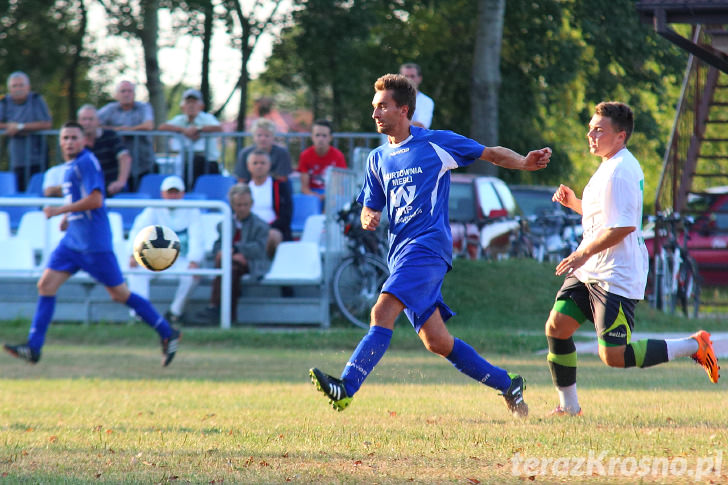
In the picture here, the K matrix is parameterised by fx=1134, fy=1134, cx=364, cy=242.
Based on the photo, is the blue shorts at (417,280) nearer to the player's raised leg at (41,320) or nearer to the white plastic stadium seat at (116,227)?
the player's raised leg at (41,320)

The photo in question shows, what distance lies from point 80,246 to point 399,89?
499cm

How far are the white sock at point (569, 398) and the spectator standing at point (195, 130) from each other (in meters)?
9.89

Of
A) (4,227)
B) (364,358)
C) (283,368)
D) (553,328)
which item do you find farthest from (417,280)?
(4,227)

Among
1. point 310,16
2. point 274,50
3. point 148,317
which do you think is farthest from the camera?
point 274,50

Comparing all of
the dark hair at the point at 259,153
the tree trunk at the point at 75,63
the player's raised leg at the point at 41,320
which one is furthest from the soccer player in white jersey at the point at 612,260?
the tree trunk at the point at 75,63

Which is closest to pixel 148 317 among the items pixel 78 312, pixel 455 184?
pixel 78 312

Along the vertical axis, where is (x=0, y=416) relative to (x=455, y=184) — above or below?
below

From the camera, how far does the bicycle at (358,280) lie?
45.7 ft

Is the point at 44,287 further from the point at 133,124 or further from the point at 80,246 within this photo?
the point at 133,124

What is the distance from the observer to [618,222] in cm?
633

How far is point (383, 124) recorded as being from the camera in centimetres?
645

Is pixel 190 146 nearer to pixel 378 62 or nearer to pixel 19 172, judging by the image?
pixel 19 172

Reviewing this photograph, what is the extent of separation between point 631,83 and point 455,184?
15.5 ft

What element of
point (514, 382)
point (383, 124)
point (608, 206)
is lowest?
point (514, 382)
